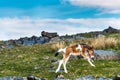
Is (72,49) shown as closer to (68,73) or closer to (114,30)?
(68,73)

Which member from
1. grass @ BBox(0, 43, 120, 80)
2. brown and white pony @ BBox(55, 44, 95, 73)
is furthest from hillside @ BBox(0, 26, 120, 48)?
brown and white pony @ BBox(55, 44, 95, 73)

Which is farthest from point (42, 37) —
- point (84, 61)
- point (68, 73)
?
point (68, 73)

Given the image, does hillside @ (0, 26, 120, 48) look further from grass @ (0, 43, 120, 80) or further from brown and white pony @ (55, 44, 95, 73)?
brown and white pony @ (55, 44, 95, 73)

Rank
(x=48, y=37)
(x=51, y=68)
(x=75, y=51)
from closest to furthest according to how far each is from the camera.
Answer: (x=75, y=51)
(x=51, y=68)
(x=48, y=37)

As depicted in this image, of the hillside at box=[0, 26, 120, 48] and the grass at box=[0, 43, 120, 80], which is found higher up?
the hillside at box=[0, 26, 120, 48]

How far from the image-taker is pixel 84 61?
118 feet

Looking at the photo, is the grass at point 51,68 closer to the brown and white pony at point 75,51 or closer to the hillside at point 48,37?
the brown and white pony at point 75,51

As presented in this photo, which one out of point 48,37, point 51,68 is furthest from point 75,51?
point 48,37

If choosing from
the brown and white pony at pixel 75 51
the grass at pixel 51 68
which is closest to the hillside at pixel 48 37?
the grass at pixel 51 68

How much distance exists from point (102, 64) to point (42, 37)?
45678mm

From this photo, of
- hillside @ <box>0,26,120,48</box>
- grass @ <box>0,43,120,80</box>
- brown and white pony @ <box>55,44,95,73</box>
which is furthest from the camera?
hillside @ <box>0,26,120,48</box>

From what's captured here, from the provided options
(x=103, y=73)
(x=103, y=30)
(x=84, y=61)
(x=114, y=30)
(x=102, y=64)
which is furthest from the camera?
(x=103, y=30)

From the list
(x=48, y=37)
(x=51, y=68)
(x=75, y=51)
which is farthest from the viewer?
(x=48, y=37)

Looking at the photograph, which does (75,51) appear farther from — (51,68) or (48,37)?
(48,37)
